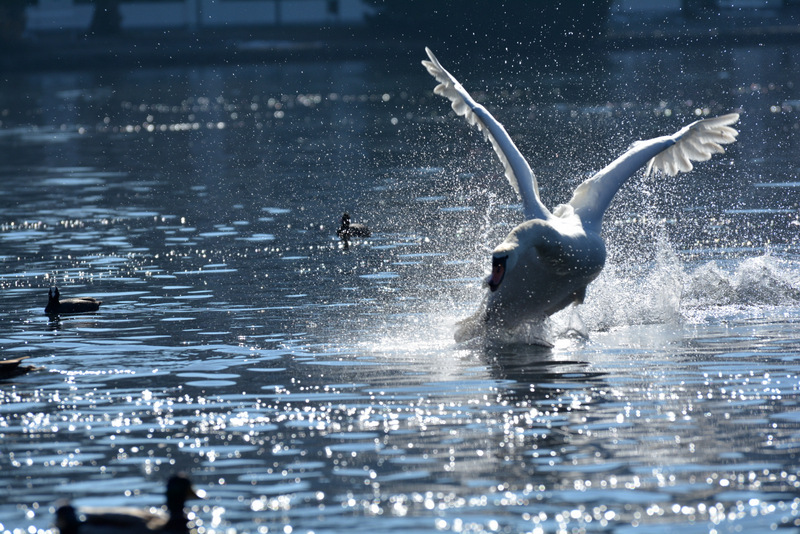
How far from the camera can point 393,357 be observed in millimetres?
15070

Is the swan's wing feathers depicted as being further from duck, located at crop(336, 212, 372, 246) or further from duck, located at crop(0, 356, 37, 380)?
duck, located at crop(0, 356, 37, 380)

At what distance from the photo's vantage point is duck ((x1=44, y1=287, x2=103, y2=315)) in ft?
59.5

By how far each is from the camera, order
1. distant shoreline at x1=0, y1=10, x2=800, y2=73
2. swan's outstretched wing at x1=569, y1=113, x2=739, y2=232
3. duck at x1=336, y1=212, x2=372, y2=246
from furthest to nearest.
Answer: distant shoreline at x1=0, y1=10, x2=800, y2=73 < duck at x1=336, y1=212, x2=372, y2=246 < swan's outstretched wing at x1=569, y1=113, x2=739, y2=232

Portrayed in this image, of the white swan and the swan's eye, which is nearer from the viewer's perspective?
the swan's eye

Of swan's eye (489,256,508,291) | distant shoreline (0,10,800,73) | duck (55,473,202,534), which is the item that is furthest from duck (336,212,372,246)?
distant shoreline (0,10,800,73)

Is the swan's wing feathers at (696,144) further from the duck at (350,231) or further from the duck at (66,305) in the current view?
the duck at (66,305)

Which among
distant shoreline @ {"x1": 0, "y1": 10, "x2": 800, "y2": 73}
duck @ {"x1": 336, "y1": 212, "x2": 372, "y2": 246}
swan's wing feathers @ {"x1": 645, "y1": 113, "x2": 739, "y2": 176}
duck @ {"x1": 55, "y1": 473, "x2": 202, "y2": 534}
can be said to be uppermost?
distant shoreline @ {"x1": 0, "y1": 10, "x2": 800, "y2": 73}

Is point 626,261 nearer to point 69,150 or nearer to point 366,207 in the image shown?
point 366,207

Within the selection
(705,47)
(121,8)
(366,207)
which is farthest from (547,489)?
(121,8)

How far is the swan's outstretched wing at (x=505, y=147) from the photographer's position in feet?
54.5

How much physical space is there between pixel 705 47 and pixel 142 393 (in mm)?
101167

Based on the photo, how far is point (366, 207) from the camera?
29.2 meters

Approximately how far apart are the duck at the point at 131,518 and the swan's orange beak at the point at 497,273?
218 inches

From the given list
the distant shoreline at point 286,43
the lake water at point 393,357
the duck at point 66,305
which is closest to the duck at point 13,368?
the lake water at point 393,357
